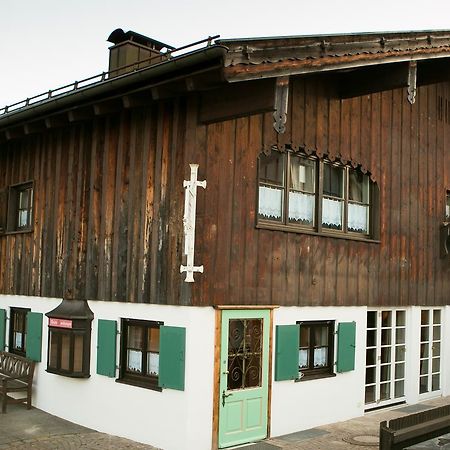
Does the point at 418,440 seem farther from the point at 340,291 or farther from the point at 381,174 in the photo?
the point at 381,174

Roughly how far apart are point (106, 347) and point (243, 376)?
221cm

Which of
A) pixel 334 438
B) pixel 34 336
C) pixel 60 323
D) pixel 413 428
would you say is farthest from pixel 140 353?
pixel 413 428

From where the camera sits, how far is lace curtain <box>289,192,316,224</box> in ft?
34.9

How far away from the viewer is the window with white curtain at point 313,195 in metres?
10.3

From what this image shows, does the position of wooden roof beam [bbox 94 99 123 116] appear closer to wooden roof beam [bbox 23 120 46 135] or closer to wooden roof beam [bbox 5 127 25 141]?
wooden roof beam [bbox 23 120 46 135]

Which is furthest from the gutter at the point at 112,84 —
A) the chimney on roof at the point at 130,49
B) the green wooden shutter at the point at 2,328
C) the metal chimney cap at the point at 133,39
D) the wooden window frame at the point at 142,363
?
the green wooden shutter at the point at 2,328

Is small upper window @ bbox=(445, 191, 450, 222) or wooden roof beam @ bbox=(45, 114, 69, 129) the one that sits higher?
wooden roof beam @ bbox=(45, 114, 69, 129)

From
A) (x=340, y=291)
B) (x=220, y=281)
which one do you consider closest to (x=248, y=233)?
(x=220, y=281)

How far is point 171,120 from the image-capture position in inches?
371

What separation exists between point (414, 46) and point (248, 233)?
400 centimetres

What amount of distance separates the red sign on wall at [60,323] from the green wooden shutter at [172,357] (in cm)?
215

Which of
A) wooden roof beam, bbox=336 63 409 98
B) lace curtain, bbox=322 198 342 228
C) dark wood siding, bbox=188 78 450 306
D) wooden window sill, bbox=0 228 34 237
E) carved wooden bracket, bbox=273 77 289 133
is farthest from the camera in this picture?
wooden window sill, bbox=0 228 34 237

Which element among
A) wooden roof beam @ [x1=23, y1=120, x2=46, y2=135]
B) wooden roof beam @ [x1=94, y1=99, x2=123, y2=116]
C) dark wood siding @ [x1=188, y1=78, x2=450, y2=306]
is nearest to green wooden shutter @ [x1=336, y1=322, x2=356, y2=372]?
dark wood siding @ [x1=188, y1=78, x2=450, y2=306]

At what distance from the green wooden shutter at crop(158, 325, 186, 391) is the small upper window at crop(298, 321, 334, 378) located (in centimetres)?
243
